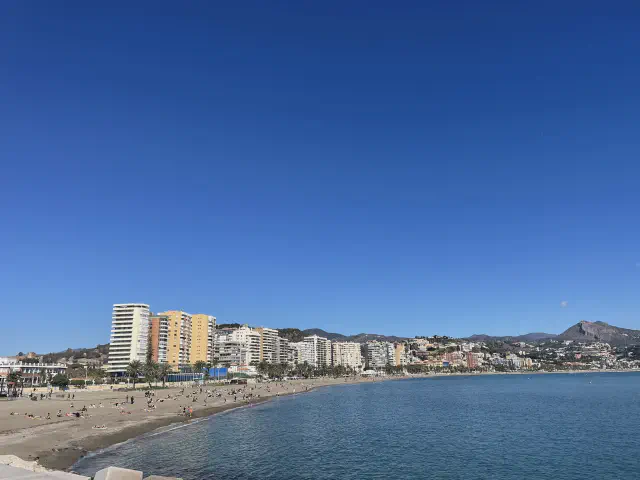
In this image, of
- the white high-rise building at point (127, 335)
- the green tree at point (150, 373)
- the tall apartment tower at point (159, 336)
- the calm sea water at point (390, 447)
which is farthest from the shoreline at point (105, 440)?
the tall apartment tower at point (159, 336)

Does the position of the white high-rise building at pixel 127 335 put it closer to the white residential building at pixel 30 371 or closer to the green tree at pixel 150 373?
the white residential building at pixel 30 371

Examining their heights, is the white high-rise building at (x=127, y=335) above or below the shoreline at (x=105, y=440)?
above

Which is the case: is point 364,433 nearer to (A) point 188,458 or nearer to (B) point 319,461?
(B) point 319,461

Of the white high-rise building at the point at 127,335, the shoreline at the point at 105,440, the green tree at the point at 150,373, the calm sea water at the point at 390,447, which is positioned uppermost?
the white high-rise building at the point at 127,335

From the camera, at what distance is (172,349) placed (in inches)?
7717

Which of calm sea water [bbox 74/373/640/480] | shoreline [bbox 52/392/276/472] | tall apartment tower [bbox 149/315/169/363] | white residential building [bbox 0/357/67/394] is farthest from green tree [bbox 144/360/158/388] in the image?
calm sea water [bbox 74/373/640/480]

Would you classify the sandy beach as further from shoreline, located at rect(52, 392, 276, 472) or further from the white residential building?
the white residential building

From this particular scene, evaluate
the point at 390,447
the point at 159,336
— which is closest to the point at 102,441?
the point at 390,447

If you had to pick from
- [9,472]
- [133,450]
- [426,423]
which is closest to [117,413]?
[133,450]

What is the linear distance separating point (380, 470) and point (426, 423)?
31.5 meters

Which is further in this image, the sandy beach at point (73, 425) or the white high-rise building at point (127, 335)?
the white high-rise building at point (127, 335)

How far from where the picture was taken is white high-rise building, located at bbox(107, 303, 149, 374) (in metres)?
173

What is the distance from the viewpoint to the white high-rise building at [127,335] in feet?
567

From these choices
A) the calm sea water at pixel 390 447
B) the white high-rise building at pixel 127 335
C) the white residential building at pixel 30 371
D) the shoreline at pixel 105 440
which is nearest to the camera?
the shoreline at pixel 105 440
